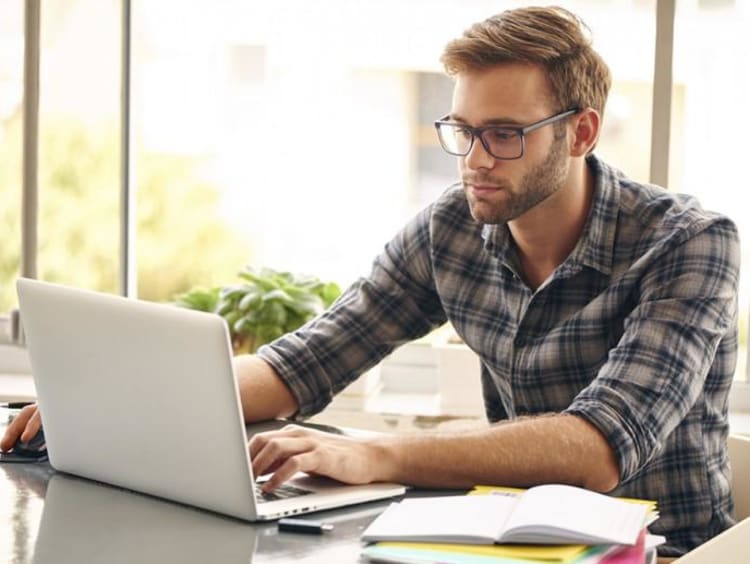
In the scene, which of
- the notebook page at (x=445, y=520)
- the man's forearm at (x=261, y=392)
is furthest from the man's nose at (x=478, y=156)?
the notebook page at (x=445, y=520)

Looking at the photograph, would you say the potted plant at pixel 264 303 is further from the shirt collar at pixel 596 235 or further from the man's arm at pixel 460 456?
the man's arm at pixel 460 456

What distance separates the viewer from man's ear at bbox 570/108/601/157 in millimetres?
2453

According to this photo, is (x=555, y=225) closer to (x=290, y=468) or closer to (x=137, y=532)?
(x=290, y=468)

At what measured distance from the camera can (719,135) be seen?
3.34 meters

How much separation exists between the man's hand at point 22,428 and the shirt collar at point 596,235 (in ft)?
2.84

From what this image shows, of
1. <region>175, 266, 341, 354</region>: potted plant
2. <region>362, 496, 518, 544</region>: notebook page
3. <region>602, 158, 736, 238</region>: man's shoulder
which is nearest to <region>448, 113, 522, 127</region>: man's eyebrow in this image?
<region>602, 158, 736, 238</region>: man's shoulder

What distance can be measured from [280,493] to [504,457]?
1.06ft

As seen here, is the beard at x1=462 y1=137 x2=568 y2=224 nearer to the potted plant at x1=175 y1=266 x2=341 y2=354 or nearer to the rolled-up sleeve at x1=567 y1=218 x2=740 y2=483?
the rolled-up sleeve at x1=567 y1=218 x2=740 y2=483

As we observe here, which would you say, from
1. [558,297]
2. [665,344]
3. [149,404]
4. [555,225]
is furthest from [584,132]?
[149,404]

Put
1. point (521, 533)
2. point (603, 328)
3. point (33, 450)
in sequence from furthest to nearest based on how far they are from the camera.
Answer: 1. point (603, 328)
2. point (33, 450)
3. point (521, 533)

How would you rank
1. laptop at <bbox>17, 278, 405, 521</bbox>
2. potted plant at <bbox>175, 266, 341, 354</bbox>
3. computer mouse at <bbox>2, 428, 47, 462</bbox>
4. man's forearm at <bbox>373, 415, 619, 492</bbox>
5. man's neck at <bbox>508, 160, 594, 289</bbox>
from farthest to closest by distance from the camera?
1. potted plant at <bbox>175, 266, 341, 354</bbox>
2. man's neck at <bbox>508, 160, 594, 289</bbox>
3. computer mouse at <bbox>2, 428, 47, 462</bbox>
4. man's forearm at <bbox>373, 415, 619, 492</bbox>
5. laptop at <bbox>17, 278, 405, 521</bbox>

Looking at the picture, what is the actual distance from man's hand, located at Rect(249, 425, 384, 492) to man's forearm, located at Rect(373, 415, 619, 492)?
0.02 m

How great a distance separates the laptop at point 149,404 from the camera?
5.47 feet

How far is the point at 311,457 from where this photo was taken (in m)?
1.80
